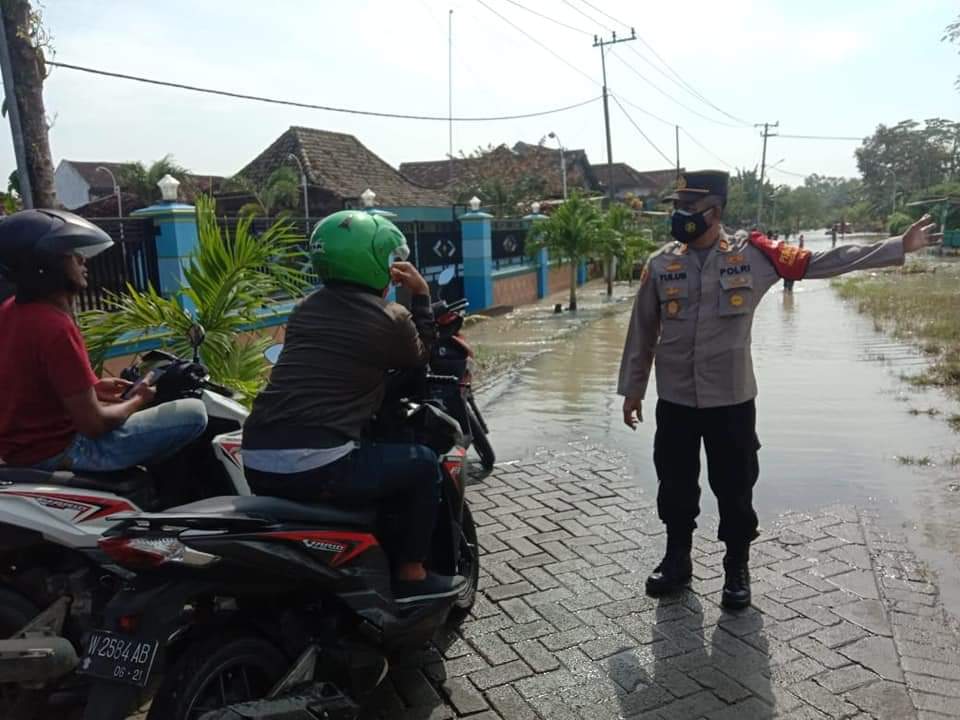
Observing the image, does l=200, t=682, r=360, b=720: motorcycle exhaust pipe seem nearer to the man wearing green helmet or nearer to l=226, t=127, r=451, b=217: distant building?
the man wearing green helmet

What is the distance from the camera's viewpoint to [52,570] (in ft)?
8.34

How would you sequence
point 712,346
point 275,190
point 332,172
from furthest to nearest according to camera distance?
1. point 332,172
2. point 275,190
3. point 712,346

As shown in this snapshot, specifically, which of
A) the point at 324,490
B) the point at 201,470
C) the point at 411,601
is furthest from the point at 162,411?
the point at 411,601

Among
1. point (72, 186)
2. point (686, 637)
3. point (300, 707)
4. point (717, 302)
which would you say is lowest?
point (686, 637)

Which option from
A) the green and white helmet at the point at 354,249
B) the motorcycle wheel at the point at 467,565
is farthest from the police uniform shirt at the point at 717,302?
the green and white helmet at the point at 354,249

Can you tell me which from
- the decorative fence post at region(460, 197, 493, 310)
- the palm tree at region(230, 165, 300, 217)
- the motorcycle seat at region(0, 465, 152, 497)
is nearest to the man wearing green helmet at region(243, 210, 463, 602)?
the motorcycle seat at region(0, 465, 152, 497)

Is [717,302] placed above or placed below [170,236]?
below

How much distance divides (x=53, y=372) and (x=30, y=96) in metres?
2.63

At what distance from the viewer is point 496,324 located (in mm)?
15500

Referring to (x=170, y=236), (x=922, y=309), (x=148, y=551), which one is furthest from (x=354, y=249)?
(x=922, y=309)

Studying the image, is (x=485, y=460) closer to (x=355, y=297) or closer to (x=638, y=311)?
(x=638, y=311)

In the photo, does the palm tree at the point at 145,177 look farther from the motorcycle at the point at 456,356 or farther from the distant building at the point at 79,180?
the motorcycle at the point at 456,356

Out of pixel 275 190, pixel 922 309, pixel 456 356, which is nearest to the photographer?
pixel 456 356

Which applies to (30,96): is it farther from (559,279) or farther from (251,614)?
(559,279)
